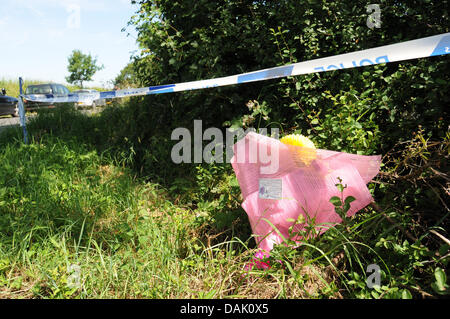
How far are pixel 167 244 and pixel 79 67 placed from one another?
4737 centimetres

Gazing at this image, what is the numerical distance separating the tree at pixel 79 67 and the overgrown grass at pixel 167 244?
4478 cm

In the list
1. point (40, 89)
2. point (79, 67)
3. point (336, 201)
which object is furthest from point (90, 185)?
point (79, 67)

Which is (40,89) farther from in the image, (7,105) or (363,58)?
(363,58)

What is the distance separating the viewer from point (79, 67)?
142 feet

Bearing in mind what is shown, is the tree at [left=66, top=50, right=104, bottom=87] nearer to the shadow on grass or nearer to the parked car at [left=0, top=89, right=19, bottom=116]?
the parked car at [left=0, top=89, right=19, bottom=116]

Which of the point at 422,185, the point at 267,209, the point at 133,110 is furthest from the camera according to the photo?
the point at 133,110

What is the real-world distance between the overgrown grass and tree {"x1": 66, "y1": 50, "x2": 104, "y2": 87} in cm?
4478

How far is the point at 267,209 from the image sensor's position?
1.86 metres

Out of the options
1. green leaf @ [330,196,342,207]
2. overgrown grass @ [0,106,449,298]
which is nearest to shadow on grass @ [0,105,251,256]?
overgrown grass @ [0,106,449,298]

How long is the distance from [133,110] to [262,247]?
3350 mm

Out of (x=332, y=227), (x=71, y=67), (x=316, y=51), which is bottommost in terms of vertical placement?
(x=332, y=227)

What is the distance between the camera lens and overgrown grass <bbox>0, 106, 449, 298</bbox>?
5.53 ft
